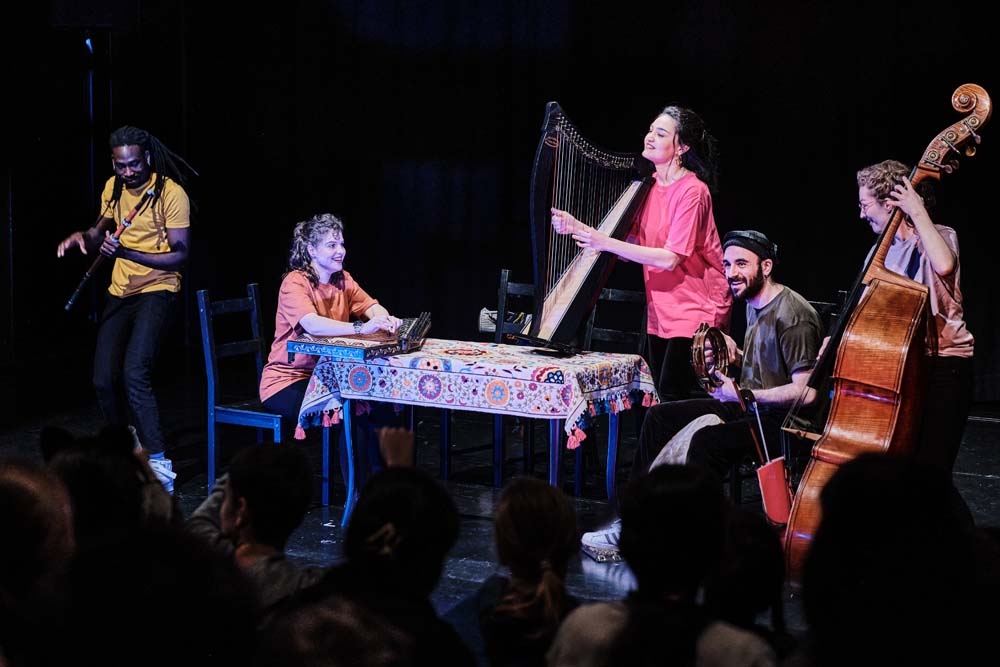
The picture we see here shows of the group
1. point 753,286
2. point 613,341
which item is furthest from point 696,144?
point 613,341

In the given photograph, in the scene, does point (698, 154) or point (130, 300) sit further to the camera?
point (130, 300)

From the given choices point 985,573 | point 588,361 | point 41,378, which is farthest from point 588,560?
point 41,378

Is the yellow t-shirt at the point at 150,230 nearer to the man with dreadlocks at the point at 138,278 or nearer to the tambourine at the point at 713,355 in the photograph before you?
the man with dreadlocks at the point at 138,278

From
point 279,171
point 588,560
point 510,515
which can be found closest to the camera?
point 510,515

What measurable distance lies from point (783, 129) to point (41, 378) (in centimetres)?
466

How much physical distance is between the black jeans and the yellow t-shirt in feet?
0.19

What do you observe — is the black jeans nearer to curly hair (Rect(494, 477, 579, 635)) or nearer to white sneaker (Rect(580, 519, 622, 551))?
white sneaker (Rect(580, 519, 622, 551))

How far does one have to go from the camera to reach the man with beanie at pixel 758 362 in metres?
3.85

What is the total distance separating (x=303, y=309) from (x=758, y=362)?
5.61 ft

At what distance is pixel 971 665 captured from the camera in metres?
1.54

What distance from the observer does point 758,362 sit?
3.94m

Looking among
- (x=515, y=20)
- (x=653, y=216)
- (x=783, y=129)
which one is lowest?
(x=653, y=216)

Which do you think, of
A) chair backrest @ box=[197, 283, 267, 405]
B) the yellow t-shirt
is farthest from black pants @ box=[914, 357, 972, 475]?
the yellow t-shirt

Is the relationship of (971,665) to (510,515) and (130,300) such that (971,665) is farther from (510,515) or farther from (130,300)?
(130,300)
